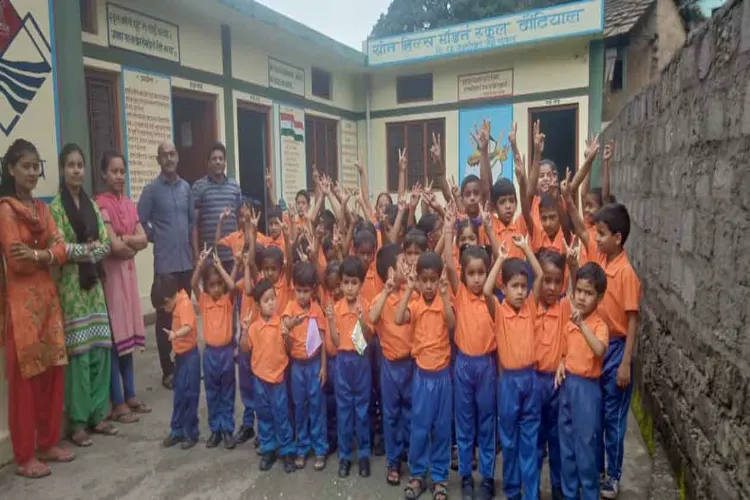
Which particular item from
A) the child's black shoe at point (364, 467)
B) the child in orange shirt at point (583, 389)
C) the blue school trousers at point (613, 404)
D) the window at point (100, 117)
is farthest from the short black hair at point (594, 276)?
the window at point (100, 117)

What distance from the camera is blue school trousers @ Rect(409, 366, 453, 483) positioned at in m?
2.74

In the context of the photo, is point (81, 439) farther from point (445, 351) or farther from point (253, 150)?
point (253, 150)

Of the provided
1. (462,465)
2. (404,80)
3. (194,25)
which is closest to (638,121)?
(462,465)

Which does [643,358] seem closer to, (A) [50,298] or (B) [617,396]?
(B) [617,396]

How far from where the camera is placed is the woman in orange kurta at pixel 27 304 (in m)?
3.03

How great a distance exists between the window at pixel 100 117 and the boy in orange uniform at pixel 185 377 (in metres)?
2.92

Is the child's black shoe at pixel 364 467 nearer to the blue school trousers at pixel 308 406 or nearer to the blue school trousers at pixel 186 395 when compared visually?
the blue school trousers at pixel 308 406

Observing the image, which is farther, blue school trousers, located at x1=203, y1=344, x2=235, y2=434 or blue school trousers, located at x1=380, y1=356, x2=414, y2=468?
blue school trousers, located at x1=203, y1=344, x2=235, y2=434

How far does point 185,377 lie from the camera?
3.35 meters

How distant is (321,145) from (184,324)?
7.20 metres

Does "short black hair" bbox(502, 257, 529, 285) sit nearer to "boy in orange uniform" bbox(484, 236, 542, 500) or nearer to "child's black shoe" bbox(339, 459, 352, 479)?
"boy in orange uniform" bbox(484, 236, 542, 500)

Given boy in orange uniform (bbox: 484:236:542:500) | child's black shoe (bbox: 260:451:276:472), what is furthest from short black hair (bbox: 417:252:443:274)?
child's black shoe (bbox: 260:451:276:472)

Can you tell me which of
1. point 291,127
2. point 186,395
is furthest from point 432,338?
point 291,127

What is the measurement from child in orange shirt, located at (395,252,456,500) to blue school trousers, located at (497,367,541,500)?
288 mm
